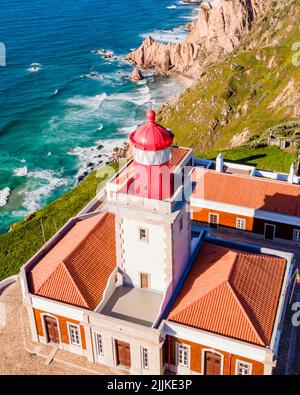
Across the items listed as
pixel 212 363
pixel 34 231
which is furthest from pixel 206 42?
pixel 212 363

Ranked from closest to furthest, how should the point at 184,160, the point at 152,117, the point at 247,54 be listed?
the point at 152,117 → the point at 184,160 → the point at 247,54

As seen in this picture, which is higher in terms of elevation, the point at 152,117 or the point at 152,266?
the point at 152,117

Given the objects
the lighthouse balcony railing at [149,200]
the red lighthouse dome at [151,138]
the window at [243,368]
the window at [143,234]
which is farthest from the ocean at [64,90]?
the window at [243,368]

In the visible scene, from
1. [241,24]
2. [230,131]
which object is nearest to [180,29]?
[241,24]

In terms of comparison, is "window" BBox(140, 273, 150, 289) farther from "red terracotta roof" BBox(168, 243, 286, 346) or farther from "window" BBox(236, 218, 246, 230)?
"window" BBox(236, 218, 246, 230)

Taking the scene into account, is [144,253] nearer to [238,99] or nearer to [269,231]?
[269,231]

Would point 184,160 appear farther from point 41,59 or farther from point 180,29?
point 180,29
